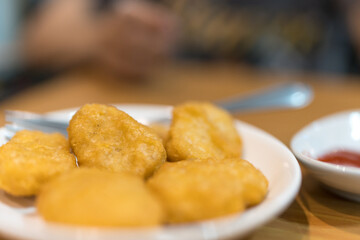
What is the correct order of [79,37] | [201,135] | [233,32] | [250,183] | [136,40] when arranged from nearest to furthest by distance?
[250,183], [201,135], [136,40], [79,37], [233,32]

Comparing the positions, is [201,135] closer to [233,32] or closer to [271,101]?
[271,101]

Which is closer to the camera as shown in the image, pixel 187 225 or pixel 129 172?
pixel 187 225

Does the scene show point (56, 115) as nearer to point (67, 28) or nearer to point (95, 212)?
point (95, 212)

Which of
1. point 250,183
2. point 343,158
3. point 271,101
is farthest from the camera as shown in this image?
point 271,101

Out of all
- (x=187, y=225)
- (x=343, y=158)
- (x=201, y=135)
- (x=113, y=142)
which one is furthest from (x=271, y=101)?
(x=187, y=225)

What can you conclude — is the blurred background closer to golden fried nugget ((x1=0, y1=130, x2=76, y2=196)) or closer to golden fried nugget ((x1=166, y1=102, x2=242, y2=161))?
golden fried nugget ((x1=166, y1=102, x2=242, y2=161))

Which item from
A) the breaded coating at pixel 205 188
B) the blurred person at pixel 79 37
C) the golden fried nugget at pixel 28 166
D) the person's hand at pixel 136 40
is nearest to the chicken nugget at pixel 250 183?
the breaded coating at pixel 205 188

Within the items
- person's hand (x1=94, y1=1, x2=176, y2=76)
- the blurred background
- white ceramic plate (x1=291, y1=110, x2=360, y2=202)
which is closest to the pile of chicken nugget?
white ceramic plate (x1=291, y1=110, x2=360, y2=202)
